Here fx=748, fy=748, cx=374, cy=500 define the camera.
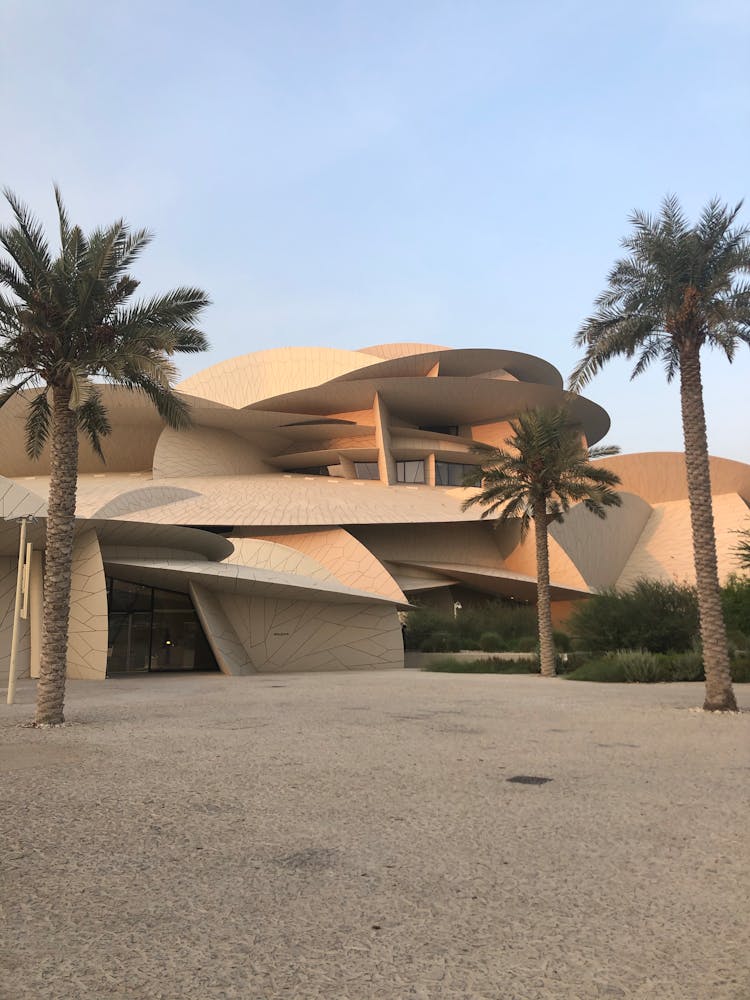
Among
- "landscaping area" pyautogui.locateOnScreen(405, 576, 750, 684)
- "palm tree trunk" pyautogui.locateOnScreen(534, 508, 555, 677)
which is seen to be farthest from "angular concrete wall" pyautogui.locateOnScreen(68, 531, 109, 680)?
"palm tree trunk" pyautogui.locateOnScreen(534, 508, 555, 677)

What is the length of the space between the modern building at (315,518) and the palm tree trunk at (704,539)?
1517 cm

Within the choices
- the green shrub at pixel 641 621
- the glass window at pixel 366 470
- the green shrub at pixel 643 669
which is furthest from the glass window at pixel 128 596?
the glass window at pixel 366 470

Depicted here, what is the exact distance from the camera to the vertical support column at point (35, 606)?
2092 cm

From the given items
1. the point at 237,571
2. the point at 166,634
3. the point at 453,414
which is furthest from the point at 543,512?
the point at 453,414

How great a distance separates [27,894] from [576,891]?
9.36 feet

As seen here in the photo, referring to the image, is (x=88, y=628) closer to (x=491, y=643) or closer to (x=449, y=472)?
(x=491, y=643)

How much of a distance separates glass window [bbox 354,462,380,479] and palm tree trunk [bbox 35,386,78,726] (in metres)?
38.2

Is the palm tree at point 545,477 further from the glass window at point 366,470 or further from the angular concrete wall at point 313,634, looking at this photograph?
the glass window at point 366,470

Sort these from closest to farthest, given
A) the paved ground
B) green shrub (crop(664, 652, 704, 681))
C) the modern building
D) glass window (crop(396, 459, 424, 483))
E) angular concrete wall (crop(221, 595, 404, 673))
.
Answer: the paved ground, green shrub (crop(664, 652, 704, 681)), the modern building, angular concrete wall (crop(221, 595, 404, 673)), glass window (crop(396, 459, 424, 483))

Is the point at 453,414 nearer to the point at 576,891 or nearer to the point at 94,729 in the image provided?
the point at 94,729

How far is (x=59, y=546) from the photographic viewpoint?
11977 mm

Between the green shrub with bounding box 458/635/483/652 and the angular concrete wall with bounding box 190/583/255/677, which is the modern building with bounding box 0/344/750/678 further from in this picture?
the green shrub with bounding box 458/635/483/652

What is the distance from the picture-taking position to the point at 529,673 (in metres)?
25.5

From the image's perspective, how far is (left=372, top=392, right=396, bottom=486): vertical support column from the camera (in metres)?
46.6
